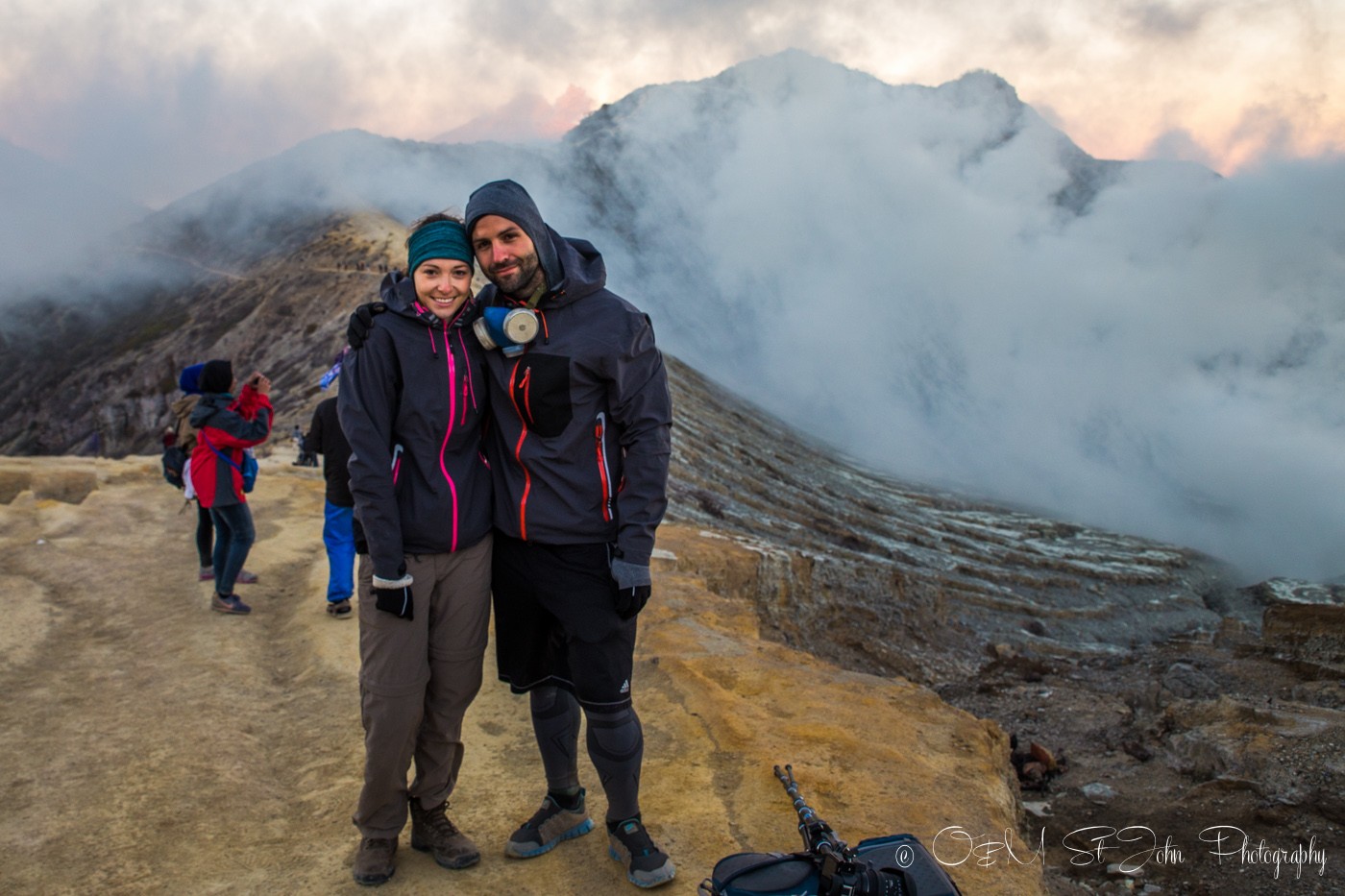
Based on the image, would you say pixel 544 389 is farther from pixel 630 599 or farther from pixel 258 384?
pixel 258 384

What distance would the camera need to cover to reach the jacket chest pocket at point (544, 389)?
364cm

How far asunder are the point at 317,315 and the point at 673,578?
53.9 meters

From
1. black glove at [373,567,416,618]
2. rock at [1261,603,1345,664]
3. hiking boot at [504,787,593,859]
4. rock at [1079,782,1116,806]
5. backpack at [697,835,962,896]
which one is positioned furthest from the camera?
rock at [1261,603,1345,664]

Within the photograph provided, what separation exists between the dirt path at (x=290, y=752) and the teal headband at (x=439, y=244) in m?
2.72

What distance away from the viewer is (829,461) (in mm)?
49188

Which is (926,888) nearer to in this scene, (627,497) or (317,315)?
(627,497)

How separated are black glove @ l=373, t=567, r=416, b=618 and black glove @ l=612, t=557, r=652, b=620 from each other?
83 cm

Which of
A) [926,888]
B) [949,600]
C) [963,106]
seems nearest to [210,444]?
[926,888]

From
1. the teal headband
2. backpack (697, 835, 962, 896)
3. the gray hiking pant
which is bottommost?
backpack (697, 835, 962, 896)

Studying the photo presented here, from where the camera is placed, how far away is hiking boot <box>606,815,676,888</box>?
12.7 ft

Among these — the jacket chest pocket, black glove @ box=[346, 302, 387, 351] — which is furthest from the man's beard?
black glove @ box=[346, 302, 387, 351]

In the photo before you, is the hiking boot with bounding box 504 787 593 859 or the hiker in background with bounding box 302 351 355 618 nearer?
the hiking boot with bounding box 504 787 593 859

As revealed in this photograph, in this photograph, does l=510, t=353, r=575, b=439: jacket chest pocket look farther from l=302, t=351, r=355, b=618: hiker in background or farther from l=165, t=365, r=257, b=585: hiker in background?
l=165, t=365, r=257, b=585: hiker in background

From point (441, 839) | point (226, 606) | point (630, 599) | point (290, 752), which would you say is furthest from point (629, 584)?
point (226, 606)
